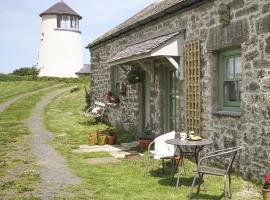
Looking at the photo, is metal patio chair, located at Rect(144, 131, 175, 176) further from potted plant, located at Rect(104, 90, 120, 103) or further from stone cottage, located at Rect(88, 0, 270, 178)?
potted plant, located at Rect(104, 90, 120, 103)

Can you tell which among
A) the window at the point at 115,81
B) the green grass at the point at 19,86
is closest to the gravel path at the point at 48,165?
the window at the point at 115,81

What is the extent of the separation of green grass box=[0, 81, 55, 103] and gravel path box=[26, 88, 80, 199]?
17878 millimetres

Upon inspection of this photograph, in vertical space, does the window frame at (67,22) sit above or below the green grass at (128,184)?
above

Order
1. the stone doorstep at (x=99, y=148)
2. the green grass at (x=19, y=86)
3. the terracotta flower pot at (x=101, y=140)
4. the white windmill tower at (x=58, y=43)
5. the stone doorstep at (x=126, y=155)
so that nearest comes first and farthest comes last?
the stone doorstep at (x=126, y=155) → the stone doorstep at (x=99, y=148) → the terracotta flower pot at (x=101, y=140) → the green grass at (x=19, y=86) → the white windmill tower at (x=58, y=43)

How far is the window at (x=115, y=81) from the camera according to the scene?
50.0ft

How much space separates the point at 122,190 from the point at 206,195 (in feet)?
4.64

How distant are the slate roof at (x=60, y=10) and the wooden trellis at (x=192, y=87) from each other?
36532 millimetres

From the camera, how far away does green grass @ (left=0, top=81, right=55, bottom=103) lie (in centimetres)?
3288

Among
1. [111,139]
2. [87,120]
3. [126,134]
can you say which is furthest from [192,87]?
[87,120]

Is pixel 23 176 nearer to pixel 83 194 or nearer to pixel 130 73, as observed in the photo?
pixel 83 194

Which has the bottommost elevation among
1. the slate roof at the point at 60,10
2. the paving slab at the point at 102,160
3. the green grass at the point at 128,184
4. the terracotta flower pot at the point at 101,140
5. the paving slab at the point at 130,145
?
the green grass at the point at 128,184

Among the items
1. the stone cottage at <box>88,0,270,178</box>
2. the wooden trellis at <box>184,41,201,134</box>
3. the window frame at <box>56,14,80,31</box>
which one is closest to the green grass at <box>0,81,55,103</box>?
the window frame at <box>56,14,80,31</box>

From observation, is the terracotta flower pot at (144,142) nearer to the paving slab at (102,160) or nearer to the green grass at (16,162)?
the paving slab at (102,160)

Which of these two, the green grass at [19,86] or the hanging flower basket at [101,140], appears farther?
the green grass at [19,86]
